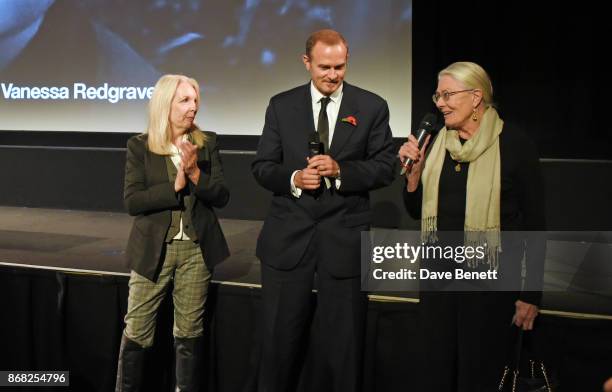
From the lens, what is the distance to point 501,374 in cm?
216

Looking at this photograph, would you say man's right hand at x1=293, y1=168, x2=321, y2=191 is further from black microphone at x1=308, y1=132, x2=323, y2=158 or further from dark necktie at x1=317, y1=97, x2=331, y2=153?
dark necktie at x1=317, y1=97, x2=331, y2=153

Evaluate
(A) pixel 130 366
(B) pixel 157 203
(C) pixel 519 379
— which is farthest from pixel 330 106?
(A) pixel 130 366

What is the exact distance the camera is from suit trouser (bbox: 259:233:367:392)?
235cm

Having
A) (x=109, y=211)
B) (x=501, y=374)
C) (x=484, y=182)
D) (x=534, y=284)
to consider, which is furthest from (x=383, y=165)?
(x=109, y=211)

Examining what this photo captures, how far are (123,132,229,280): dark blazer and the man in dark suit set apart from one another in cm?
27

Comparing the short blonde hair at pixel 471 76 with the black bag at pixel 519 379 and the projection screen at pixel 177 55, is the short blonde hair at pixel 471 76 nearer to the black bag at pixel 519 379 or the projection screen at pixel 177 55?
the black bag at pixel 519 379

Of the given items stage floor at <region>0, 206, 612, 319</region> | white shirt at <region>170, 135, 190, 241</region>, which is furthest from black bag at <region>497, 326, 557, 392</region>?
white shirt at <region>170, 135, 190, 241</region>

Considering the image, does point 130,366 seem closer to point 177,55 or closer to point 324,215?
point 324,215

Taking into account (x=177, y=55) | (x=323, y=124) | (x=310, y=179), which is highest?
(x=177, y=55)

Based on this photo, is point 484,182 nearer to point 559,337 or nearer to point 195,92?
point 559,337

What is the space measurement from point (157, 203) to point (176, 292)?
0.38 meters

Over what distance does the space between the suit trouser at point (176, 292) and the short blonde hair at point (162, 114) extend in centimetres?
37

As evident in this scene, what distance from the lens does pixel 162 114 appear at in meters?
2.48

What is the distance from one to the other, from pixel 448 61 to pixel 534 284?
3627mm
